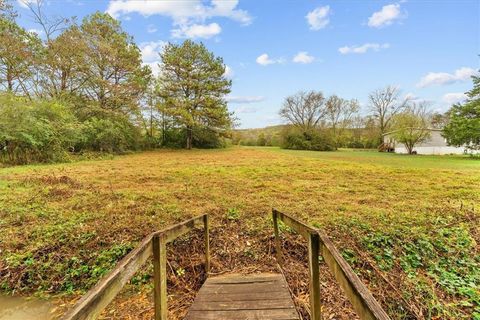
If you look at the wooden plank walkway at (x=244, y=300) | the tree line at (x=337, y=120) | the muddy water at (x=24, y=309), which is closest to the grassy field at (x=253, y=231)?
the muddy water at (x=24, y=309)

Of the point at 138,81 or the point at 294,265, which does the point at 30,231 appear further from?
the point at 138,81

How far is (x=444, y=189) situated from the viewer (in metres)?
6.94

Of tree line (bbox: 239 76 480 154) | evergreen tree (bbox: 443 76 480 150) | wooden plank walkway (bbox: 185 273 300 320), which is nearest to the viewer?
wooden plank walkway (bbox: 185 273 300 320)

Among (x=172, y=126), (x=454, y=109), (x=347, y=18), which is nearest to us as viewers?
(x=347, y=18)

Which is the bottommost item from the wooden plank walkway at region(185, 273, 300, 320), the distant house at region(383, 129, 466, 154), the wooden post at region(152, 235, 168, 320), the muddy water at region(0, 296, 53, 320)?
the muddy water at region(0, 296, 53, 320)

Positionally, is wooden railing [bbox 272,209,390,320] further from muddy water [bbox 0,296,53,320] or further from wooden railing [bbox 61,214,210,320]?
muddy water [bbox 0,296,53,320]

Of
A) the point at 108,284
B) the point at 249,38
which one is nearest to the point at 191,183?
the point at 108,284

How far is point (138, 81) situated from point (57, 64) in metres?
5.52

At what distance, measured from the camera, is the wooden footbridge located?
3.44 feet

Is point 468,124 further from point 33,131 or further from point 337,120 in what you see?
point 33,131

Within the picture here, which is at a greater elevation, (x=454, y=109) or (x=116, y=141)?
(x=454, y=109)

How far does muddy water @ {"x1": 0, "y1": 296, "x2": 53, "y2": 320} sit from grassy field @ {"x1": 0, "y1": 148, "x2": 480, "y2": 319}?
0.49ft

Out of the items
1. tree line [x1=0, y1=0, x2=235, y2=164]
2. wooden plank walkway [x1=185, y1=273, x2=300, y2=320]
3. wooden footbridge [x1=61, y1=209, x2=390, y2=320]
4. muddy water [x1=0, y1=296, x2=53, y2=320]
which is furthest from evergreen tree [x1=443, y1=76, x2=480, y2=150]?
muddy water [x1=0, y1=296, x2=53, y2=320]

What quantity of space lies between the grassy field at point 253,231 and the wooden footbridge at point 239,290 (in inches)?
25.1
